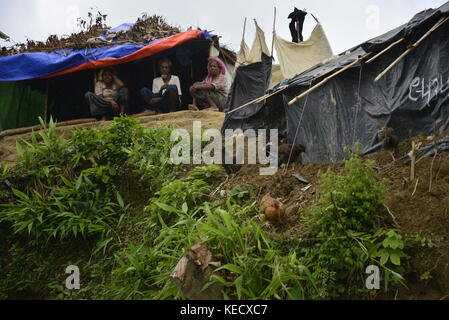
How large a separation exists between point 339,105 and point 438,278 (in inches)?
107

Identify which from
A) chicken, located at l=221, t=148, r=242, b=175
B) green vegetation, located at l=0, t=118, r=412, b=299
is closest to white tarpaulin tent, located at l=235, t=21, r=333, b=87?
green vegetation, located at l=0, t=118, r=412, b=299

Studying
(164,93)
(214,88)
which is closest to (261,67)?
(214,88)

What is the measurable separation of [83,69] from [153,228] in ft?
18.3

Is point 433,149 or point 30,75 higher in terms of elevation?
point 30,75

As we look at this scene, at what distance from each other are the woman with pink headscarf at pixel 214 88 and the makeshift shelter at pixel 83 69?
72cm

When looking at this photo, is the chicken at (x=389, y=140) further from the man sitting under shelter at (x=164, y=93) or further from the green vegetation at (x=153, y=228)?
the man sitting under shelter at (x=164, y=93)

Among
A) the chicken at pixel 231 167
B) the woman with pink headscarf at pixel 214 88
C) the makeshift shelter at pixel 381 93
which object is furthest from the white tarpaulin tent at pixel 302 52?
the chicken at pixel 231 167

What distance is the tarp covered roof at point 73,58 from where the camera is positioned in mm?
7648

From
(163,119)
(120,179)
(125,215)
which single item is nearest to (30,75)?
(163,119)

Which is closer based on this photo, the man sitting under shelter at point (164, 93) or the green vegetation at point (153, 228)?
the green vegetation at point (153, 228)

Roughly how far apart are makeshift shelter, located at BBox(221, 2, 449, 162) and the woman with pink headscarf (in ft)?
9.75

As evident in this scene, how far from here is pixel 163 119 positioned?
734 centimetres
